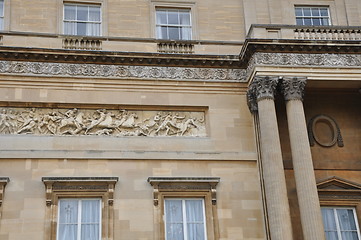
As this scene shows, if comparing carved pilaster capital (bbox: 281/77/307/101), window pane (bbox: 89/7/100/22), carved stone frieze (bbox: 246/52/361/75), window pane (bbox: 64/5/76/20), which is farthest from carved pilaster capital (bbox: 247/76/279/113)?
window pane (bbox: 64/5/76/20)

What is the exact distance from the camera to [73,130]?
18.3 metres

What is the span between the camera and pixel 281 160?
56.6ft

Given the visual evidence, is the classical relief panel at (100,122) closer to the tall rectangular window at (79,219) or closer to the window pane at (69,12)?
the tall rectangular window at (79,219)

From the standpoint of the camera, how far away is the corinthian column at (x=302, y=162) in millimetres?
16328

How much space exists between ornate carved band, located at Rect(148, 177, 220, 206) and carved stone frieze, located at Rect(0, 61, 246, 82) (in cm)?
358

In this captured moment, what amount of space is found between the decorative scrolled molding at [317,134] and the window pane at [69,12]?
9.01 metres

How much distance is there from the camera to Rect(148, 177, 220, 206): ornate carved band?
17625mm

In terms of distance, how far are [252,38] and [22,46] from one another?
7447 millimetres

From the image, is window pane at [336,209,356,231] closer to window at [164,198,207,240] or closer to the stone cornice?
window at [164,198,207,240]

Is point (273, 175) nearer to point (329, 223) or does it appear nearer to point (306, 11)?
point (329, 223)

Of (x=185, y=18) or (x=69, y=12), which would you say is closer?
(x=69, y=12)

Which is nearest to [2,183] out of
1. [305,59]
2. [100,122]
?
[100,122]

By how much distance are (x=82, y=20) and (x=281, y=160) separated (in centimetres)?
851

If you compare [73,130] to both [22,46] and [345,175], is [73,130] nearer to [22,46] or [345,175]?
[22,46]
